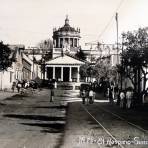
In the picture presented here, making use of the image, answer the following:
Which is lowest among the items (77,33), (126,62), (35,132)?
(35,132)

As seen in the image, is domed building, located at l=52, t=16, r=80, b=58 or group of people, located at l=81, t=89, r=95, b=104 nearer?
group of people, located at l=81, t=89, r=95, b=104

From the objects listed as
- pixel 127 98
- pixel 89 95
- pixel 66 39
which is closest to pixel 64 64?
pixel 66 39

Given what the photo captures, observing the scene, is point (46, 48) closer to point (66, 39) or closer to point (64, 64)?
point (66, 39)

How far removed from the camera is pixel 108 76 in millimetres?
78312

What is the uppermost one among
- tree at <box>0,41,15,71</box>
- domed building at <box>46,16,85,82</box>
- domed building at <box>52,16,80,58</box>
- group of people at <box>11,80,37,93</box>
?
domed building at <box>52,16,80,58</box>

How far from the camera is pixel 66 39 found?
139125 millimetres

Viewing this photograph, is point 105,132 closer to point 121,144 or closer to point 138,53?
point 121,144

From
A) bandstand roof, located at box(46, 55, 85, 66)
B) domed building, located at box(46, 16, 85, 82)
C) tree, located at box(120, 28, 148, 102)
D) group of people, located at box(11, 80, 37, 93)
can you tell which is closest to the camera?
tree, located at box(120, 28, 148, 102)

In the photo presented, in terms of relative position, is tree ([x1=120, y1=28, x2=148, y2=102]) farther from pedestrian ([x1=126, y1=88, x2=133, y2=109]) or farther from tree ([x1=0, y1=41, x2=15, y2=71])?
tree ([x1=0, y1=41, x2=15, y2=71])

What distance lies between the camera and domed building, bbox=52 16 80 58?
446 feet

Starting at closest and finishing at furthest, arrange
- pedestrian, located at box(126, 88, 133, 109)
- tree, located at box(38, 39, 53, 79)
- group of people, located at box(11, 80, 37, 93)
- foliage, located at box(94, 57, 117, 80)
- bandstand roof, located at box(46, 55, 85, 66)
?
pedestrian, located at box(126, 88, 133, 109)
group of people, located at box(11, 80, 37, 93)
foliage, located at box(94, 57, 117, 80)
bandstand roof, located at box(46, 55, 85, 66)
tree, located at box(38, 39, 53, 79)

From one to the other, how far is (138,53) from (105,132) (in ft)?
69.0

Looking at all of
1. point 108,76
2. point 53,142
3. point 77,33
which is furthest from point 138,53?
point 77,33

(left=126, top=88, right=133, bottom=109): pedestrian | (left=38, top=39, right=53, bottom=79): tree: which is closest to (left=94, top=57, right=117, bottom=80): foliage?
(left=126, top=88, right=133, bottom=109): pedestrian
